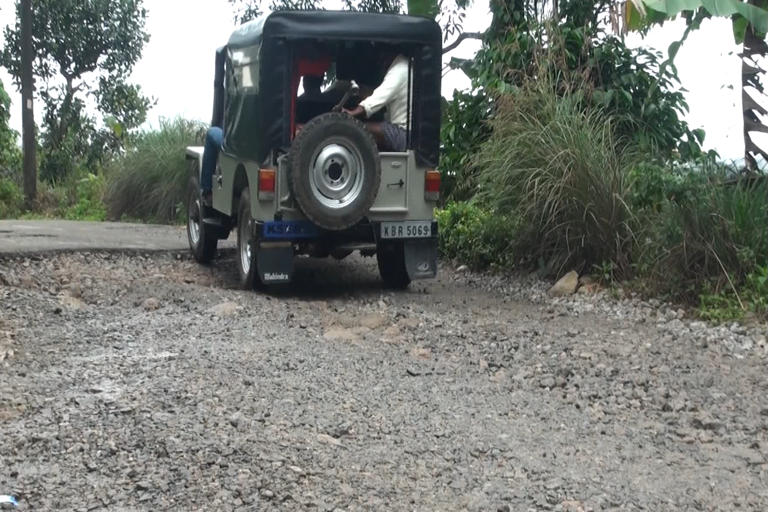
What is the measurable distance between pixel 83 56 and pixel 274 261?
16060 mm

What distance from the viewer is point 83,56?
77.3ft

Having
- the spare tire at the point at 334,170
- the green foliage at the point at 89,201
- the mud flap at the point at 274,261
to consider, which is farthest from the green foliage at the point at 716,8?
the green foliage at the point at 89,201

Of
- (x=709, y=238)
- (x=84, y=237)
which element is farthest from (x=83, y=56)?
(x=709, y=238)

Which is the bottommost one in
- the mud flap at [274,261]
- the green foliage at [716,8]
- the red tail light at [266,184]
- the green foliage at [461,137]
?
the mud flap at [274,261]

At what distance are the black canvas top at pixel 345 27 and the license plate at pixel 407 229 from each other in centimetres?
160

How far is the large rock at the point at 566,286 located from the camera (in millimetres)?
9734

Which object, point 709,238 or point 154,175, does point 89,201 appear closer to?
point 154,175

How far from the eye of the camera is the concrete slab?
11109 millimetres

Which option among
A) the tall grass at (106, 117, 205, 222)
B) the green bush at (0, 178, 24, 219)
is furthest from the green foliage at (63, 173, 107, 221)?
the green bush at (0, 178, 24, 219)

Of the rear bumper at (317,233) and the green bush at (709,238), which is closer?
the green bush at (709,238)

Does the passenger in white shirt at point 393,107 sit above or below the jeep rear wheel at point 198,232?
above

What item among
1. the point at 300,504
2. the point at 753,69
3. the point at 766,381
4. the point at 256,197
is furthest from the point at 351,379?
the point at 753,69

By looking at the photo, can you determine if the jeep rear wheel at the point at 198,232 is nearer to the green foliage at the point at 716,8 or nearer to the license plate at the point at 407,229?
the license plate at the point at 407,229

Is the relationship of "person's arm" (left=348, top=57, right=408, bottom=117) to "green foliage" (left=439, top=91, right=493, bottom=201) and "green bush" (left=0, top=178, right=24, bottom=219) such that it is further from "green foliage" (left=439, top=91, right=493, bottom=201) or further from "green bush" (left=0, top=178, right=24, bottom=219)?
"green bush" (left=0, top=178, right=24, bottom=219)
